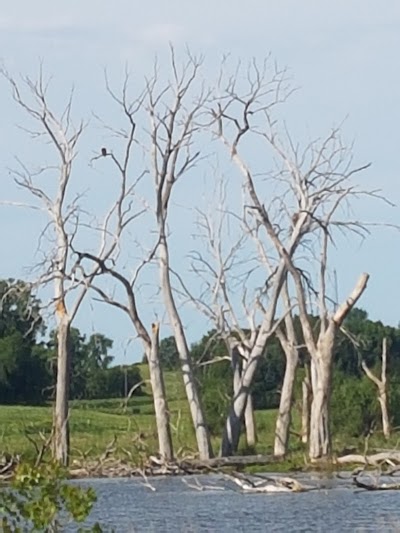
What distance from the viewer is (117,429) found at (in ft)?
163

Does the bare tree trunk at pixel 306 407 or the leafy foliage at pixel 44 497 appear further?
the bare tree trunk at pixel 306 407

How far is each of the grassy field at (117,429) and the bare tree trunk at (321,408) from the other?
1.86 feet

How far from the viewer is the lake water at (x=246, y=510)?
2256 cm

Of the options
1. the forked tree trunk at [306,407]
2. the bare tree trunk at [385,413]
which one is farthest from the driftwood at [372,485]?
the bare tree trunk at [385,413]

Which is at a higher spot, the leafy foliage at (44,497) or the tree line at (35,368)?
the tree line at (35,368)

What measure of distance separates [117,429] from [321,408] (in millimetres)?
14260

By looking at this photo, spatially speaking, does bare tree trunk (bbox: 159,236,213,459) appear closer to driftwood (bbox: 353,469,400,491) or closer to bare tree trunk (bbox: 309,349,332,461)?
bare tree trunk (bbox: 309,349,332,461)

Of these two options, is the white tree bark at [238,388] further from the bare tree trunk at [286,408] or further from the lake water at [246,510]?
the lake water at [246,510]

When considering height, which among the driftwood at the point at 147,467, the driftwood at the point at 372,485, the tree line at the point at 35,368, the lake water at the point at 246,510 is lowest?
the lake water at the point at 246,510

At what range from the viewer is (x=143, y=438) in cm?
3794

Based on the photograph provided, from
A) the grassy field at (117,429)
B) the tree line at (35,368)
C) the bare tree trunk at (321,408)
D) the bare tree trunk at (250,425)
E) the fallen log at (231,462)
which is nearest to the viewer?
the fallen log at (231,462)

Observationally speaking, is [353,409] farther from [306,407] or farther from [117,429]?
[117,429]

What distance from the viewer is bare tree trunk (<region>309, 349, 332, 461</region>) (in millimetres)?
36375

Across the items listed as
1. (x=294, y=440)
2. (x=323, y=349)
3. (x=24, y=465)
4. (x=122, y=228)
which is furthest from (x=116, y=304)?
(x=24, y=465)
